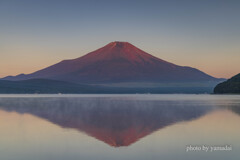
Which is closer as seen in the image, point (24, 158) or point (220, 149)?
point (24, 158)

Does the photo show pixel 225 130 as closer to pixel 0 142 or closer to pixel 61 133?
pixel 61 133

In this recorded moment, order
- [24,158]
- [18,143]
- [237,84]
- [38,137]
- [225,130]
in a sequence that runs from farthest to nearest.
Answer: [237,84] < [225,130] < [38,137] < [18,143] < [24,158]

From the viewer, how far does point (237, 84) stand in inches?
6275

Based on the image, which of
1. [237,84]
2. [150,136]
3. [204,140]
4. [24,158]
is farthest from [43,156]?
[237,84]

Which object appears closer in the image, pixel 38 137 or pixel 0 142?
pixel 0 142

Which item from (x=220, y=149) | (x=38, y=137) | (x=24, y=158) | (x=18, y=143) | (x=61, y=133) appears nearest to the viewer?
(x=24, y=158)

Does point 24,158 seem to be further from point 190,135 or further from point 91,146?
point 190,135

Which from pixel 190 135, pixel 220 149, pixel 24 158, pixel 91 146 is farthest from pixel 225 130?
pixel 24 158

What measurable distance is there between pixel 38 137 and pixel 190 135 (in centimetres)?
942

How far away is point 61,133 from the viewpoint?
2228 cm

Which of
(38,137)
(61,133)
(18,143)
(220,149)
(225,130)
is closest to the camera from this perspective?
(220,149)

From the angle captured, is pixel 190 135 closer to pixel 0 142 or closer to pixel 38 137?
pixel 38 137

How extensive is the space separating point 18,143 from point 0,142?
1.04 m

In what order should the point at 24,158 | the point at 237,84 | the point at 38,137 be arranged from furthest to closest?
the point at 237,84 → the point at 38,137 → the point at 24,158
